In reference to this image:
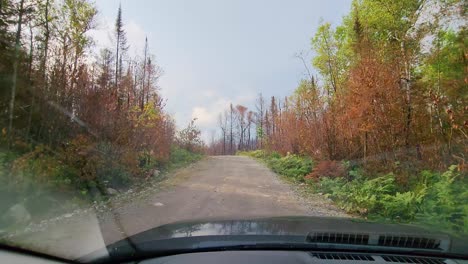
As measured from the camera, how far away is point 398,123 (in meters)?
11.4

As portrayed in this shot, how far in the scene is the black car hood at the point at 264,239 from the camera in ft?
7.89

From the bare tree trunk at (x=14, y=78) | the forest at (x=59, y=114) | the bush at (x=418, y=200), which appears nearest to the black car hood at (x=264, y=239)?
the bush at (x=418, y=200)

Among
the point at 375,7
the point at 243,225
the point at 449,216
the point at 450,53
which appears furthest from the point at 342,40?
the point at 243,225

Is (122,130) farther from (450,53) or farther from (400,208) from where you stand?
(450,53)

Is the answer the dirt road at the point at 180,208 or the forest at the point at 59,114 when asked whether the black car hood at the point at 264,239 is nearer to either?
the dirt road at the point at 180,208

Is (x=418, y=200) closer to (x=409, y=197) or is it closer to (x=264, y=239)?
(x=409, y=197)

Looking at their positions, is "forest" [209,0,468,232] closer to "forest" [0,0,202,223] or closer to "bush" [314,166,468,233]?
"bush" [314,166,468,233]

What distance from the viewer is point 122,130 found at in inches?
437

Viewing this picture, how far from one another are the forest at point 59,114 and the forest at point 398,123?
6550mm

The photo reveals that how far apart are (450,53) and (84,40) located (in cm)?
1179

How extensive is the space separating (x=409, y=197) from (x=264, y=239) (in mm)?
6247

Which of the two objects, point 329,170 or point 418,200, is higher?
point 329,170

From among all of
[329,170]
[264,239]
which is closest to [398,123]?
[329,170]

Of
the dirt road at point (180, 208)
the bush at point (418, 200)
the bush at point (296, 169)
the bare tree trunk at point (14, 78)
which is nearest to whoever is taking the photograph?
the dirt road at point (180, 208)
